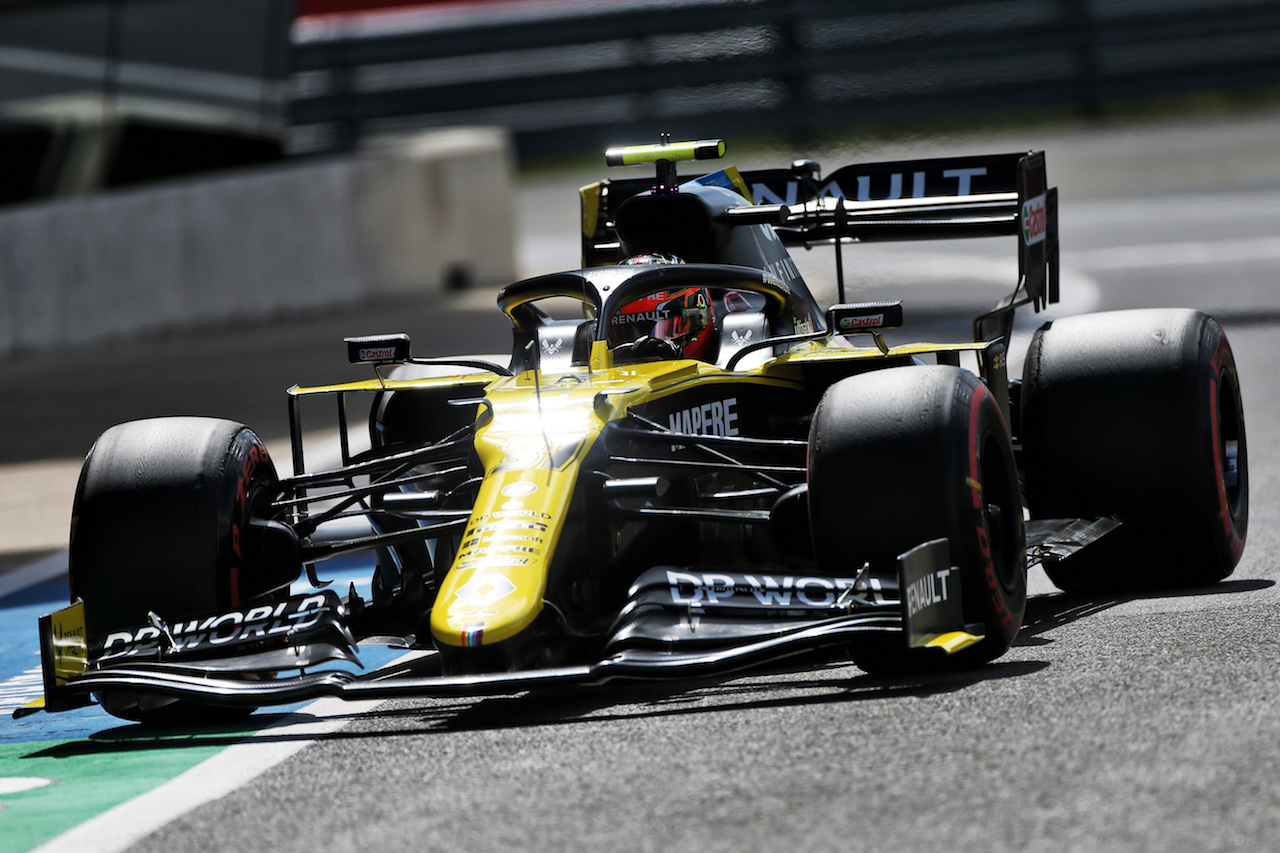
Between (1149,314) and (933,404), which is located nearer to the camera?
(933,404)

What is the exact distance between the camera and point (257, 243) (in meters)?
18.3

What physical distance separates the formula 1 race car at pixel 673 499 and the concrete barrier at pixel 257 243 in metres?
10.2

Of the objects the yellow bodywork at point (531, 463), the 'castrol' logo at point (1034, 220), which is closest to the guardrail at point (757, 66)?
the 'castrol' logo at point (1034, 220)

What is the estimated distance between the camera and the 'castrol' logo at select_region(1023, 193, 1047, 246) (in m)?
7.76

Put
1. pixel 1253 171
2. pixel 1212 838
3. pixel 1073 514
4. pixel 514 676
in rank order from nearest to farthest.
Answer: pixel 1212 838, pixel 514 676, pixel 1073 514, pixel 1253 171

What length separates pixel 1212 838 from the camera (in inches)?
144

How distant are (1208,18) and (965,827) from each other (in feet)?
80.5

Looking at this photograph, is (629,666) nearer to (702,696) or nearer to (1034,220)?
(702,696)

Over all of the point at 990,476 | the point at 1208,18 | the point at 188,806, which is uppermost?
the point at 1208,18

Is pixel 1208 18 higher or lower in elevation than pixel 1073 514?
higher

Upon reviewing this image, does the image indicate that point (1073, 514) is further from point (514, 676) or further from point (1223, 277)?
point (1223, 277)

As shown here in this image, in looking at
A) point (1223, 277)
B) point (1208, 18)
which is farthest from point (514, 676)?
point (1208, 18)

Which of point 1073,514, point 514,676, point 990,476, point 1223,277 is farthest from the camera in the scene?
point 1223,277

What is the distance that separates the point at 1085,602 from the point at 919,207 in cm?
223
